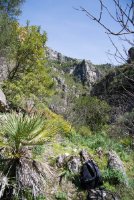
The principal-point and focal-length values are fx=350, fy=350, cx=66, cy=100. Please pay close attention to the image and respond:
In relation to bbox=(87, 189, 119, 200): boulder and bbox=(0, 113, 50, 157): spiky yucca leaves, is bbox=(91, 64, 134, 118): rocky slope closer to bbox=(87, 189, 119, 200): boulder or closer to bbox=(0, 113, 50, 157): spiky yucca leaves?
bbox=(0, 113, 50, 157): spiky yucca leaves

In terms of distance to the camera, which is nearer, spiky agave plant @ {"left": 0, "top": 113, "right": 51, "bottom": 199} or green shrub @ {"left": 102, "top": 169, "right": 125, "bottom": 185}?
spiky agave plant @ {"left": 0, "top": 113, "right": 51, "bottom": 199}

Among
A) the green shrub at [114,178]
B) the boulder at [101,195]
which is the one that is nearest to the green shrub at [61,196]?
the boulder at [101,195]

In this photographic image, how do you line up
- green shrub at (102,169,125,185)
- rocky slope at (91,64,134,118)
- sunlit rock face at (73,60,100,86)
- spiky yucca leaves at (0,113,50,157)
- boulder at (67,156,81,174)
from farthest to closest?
1. sunlit rock face at (73,60,100,86)
2. green shrub at (102,169,125,185)
3. boulder at (67,156,81,174)
4. spiky yucca leaves at (0,113,50,157)
5. rocky slope at (91,64,134,118)

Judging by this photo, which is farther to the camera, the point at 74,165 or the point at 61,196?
the point at 74,165

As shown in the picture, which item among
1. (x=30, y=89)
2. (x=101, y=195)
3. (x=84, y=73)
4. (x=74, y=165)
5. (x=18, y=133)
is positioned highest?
(x=84, y=73)


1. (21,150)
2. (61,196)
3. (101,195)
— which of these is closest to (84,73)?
(101,195)

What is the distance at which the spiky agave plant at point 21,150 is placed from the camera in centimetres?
942

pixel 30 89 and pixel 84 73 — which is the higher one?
pixel 84 73

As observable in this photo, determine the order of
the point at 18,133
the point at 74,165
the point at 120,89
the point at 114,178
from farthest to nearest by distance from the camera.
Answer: the point at 120,89 → the point at 114,178 → the point at 74,165 → the point at 18,133

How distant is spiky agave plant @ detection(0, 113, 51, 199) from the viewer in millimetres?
9422

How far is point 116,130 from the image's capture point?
31500 mm

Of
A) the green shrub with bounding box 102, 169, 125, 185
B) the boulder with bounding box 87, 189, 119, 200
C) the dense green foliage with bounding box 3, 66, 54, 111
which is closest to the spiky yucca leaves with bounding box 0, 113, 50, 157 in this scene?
the boulder with bounding box 87, 189, 119, 200

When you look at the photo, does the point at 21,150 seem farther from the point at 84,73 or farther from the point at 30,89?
the point at 84,73

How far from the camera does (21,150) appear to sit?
32.5 feet
